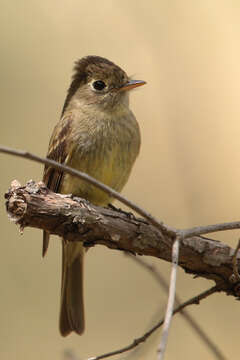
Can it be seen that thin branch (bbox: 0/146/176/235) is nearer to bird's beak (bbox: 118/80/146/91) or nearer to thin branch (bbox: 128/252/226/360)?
thin branch (bbox: 128/252/226/360)

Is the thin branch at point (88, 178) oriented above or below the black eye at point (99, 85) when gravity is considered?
below

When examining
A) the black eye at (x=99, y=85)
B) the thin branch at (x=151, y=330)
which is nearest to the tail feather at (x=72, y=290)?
the black eye at (x=99, y=85)

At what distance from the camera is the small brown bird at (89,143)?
3.94 meters

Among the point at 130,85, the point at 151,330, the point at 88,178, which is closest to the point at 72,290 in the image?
the point at 130,85

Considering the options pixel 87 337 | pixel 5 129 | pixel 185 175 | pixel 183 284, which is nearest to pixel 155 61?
pixel 185 175

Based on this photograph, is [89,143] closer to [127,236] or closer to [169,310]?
[127,236]

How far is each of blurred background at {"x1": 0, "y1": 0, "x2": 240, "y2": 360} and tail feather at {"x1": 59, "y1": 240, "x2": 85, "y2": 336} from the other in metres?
0.42

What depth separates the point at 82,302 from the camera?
14.6 feet

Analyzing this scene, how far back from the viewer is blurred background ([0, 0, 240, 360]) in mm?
4805

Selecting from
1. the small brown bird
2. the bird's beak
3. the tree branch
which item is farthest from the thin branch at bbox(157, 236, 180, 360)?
the bird's beak

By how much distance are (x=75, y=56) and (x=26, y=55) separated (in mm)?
482

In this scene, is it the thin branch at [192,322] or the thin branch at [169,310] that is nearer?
the thin branch at [169,310]

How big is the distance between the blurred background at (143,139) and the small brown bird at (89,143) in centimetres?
55

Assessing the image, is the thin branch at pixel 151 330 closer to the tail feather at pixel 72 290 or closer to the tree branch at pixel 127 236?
the tree branch at pixel 127 236
